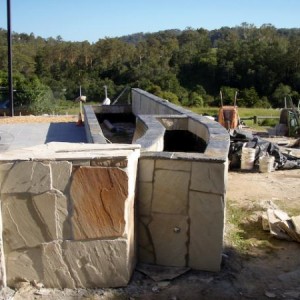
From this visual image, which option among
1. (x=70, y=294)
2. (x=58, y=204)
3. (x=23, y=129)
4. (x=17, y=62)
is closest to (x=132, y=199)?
(x=58, y=204)

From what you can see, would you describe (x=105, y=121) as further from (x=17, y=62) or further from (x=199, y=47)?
(x=199, y=47)

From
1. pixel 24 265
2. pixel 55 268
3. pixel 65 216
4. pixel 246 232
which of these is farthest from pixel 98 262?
pixel 246 232

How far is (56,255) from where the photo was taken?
11.4ft

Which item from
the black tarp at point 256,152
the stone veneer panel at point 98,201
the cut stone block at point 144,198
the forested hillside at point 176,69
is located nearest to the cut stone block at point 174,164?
the cut stone block at point 144,198

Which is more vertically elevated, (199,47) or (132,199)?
(199,47)

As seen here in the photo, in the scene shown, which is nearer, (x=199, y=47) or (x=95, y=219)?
(x=95, y=219)

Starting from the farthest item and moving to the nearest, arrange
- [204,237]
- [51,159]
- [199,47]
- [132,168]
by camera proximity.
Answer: [199,47] < [204,237] < [132,168] < [51,159]

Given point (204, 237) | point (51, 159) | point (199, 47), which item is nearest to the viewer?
point (51, 159)

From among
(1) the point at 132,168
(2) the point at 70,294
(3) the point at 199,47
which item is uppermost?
(3) the point at 199,47

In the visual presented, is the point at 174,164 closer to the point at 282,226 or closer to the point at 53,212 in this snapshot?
the point at 53,212

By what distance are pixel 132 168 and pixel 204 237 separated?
85 centimetres

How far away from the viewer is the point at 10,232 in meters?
3.45

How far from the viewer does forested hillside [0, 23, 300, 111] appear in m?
50.2

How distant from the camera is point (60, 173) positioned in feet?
11.1
